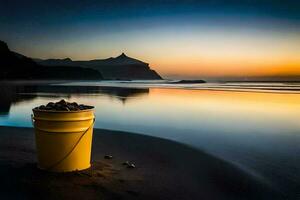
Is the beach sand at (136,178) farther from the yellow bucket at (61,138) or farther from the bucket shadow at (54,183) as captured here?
the yellow bucket at (61,138)

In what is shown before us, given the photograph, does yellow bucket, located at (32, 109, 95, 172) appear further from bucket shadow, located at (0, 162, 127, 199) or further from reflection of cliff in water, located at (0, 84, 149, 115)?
reflection of cliff in water, located at (0, 84, 149, 115)

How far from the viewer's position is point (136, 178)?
514cm

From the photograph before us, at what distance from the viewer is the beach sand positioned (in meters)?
4.47

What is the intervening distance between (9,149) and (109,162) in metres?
2.18

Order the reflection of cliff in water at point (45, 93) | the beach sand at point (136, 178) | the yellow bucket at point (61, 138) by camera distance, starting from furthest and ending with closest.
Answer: the reflection of cliff in water at point (45, 93)
the yellow bucket at point (61, 138)
the beach sand at point (136, 178)

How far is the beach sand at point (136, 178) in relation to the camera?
447 centimetres

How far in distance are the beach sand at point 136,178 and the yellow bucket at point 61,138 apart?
0.53ft

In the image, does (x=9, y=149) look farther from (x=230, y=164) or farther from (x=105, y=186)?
(x=230, y=164)

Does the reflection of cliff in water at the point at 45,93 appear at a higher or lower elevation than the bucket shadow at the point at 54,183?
lower

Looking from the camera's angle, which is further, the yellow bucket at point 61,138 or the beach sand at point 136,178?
the yellow bucket at point 61,138

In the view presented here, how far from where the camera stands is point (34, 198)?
13.7ft

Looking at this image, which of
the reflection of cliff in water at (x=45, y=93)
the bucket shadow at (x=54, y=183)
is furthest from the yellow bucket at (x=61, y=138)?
the reflection of cliff in water at (x=45, y=93)

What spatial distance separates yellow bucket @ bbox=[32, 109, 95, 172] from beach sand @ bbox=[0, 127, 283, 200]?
16 cm

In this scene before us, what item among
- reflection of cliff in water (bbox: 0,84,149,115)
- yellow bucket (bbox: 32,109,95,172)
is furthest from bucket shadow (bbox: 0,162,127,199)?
reflection of cliff in water (bbox: 0,84,149,115)
